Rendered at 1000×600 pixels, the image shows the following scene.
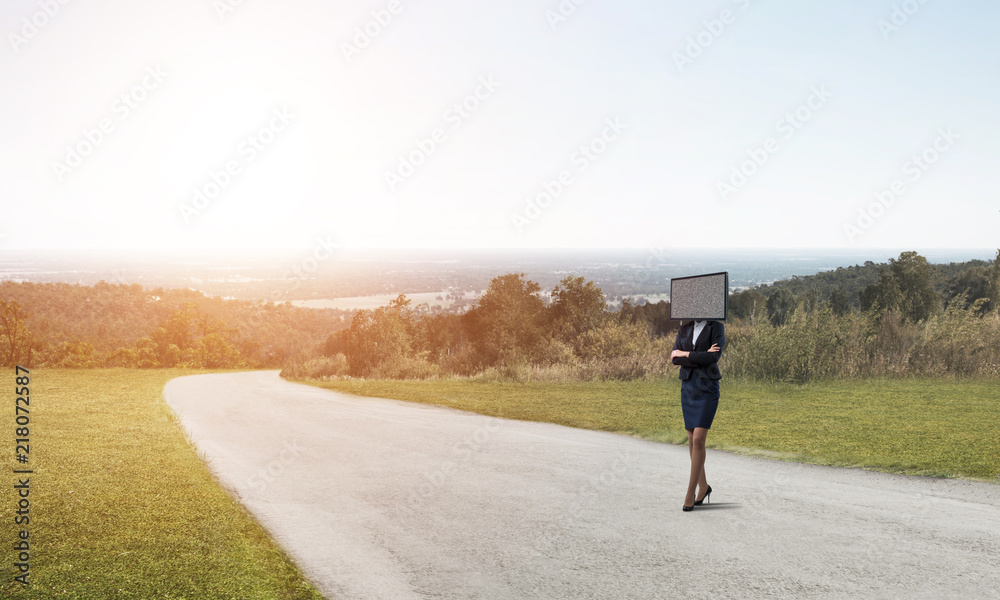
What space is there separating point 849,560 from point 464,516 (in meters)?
3.38

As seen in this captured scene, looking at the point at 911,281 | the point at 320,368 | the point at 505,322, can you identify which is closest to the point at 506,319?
the point at 505,322

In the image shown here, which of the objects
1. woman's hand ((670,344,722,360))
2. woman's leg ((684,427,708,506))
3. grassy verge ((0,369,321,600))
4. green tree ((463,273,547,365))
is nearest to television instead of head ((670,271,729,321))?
woman's hand ((670,344,722,360))

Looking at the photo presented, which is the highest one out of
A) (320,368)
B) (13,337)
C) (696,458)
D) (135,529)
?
(696,458)

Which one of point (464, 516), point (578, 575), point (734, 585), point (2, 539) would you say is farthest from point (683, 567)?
point (2, 539)

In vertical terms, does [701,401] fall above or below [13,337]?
above

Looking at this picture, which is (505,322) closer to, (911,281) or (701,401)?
(911,281)

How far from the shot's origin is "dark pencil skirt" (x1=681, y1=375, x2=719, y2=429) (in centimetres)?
630

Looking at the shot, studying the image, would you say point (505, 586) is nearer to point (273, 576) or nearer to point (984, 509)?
point (273, 576)

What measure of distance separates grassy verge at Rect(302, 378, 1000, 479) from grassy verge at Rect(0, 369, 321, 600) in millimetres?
6525

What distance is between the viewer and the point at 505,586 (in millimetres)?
4809

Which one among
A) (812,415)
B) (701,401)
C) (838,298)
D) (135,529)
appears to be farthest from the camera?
(838,298)

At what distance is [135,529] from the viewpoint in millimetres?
5879

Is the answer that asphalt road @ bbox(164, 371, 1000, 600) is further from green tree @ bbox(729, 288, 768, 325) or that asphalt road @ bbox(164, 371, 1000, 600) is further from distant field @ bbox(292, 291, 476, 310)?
green tree @ bbox(729, 288, 768, 325)

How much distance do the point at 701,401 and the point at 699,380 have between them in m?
0.20
